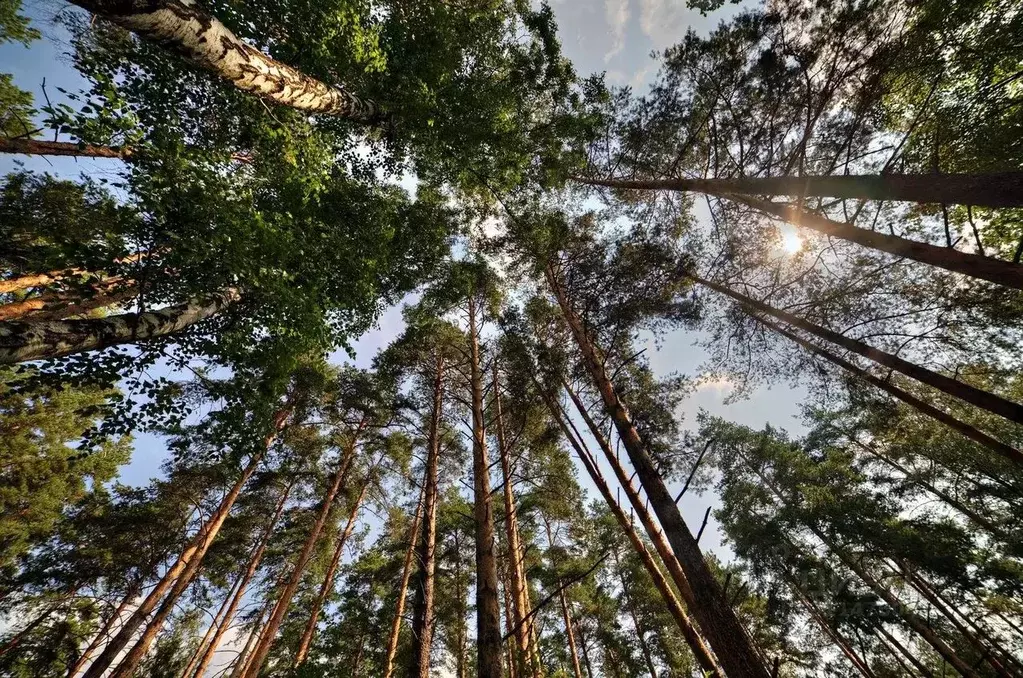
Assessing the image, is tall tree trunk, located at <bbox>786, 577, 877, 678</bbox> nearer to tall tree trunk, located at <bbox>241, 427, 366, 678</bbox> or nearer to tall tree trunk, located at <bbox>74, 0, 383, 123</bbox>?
tall tree trunk, located at <bbox>241, 427, 366, 678</bbox>

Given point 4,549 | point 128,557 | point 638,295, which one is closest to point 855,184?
point 638,295

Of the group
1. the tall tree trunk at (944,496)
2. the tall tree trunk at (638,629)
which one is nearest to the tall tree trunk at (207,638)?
the tall tree trunk at (638,629)

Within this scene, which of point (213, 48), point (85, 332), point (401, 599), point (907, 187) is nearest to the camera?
point (85, 332)

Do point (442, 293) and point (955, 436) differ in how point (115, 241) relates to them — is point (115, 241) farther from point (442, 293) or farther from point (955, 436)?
point (955, 436)

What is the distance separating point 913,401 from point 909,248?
4.68m

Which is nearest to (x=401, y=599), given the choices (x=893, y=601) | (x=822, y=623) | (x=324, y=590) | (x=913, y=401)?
(x=324, y=590)

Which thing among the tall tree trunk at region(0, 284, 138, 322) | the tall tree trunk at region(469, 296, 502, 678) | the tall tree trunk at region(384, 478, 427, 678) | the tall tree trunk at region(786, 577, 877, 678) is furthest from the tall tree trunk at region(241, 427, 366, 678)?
the tall tree trunk at region(786, 577, 877, 678)

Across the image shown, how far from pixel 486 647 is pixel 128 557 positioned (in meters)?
13.6

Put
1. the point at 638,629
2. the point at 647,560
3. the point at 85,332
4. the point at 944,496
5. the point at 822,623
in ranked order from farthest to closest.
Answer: the point at 638,629 < the point at 822,623 < the point at 944,496 < the point at 647,560 < the point at 85,332

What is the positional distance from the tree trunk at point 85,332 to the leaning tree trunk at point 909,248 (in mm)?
8744

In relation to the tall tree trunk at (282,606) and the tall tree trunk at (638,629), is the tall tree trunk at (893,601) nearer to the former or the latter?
the tall tree trunk at (638,629)

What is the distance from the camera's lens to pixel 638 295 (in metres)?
9.47

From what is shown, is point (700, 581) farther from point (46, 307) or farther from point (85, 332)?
point (46, 307)

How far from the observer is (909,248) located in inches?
195
